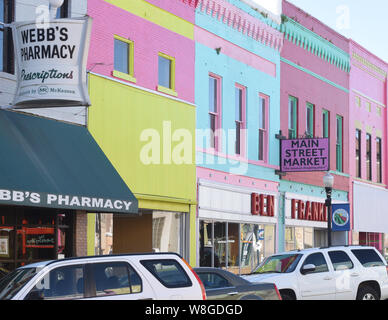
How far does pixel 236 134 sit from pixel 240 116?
72cm

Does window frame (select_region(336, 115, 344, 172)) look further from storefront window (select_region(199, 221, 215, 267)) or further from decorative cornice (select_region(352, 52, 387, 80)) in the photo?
storefront window (select_region(199, 221, 215, 267))

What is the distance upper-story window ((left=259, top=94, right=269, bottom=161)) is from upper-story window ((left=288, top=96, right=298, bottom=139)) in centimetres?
191

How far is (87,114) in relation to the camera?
18859 mm

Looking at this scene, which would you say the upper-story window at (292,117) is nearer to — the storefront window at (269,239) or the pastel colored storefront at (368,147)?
the storefront window at (269,239)

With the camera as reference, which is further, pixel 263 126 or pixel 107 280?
pixel 263 126

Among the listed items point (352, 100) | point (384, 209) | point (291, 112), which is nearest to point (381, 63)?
point (352, 100)

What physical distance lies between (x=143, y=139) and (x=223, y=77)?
5.01 m

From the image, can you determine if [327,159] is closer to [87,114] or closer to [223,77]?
[223,77]

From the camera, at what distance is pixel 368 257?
18.7m

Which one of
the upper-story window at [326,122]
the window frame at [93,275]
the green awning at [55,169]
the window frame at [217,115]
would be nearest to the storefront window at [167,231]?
the window frame at [217,115]

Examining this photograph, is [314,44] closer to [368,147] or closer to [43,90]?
[368,147]

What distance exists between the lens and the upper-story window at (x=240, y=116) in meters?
25.6

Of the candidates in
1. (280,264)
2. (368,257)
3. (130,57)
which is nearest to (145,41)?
(130,57)

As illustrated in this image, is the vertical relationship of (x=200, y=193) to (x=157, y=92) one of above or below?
below
